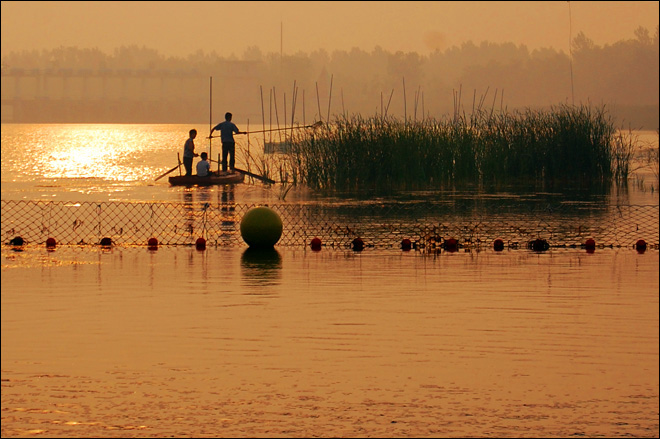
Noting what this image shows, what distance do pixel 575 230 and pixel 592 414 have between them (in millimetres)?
19669

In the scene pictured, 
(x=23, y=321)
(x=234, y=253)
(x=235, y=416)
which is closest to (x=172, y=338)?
(x=23, y=321)

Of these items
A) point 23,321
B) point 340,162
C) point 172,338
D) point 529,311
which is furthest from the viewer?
point 340,162

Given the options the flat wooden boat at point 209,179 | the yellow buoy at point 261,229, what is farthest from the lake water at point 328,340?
the flat wooden boat at point 209,179

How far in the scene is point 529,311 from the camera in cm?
1595

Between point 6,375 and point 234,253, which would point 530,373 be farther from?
point 234,253

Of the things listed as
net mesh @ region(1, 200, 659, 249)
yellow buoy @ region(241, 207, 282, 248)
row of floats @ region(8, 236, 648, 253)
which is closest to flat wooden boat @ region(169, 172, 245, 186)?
net mesh @ region(1, 200, 659, 249)

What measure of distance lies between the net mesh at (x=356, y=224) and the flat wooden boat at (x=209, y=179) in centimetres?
702

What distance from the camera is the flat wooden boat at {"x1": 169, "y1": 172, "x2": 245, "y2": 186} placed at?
4559 cm

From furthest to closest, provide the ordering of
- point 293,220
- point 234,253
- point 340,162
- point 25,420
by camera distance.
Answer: point 340,162
point 293,220
point 234,253
point 25,420

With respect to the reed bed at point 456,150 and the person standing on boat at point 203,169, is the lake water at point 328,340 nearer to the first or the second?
the reed bed at point 456,150

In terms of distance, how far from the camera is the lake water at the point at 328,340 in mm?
10383

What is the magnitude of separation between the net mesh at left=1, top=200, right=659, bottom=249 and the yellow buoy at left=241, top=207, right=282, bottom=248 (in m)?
1.00

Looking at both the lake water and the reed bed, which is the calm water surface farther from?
the reed bed

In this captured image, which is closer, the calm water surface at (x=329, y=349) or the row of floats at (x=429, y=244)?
the calm water surface at (x=329, y=349)
